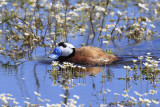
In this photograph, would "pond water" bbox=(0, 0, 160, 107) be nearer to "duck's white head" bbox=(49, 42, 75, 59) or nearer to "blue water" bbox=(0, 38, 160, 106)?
"blue water" bbox=(0, 38, 160, 106)

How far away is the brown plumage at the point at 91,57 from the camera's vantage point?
1048 centimetres

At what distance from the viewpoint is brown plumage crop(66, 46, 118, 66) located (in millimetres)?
10484

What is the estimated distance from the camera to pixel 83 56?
10.6 meters

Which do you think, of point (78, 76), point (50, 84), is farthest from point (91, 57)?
point (50, 84)

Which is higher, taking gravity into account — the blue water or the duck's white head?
the duck's white head

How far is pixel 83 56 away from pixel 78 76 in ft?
4.85

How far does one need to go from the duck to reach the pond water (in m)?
0.21

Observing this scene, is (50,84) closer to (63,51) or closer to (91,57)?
(91,57)

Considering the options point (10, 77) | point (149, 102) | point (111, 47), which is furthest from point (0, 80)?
point (111, 47)

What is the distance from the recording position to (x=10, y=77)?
9172 mm

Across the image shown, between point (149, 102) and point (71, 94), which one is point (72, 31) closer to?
point (71, 94)

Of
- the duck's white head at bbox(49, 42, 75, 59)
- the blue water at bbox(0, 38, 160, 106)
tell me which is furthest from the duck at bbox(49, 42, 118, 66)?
the blue water at bbox(0, 38, 160, 106)

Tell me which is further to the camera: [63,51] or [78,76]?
[63,51]

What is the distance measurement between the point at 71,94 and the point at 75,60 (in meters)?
2.86
